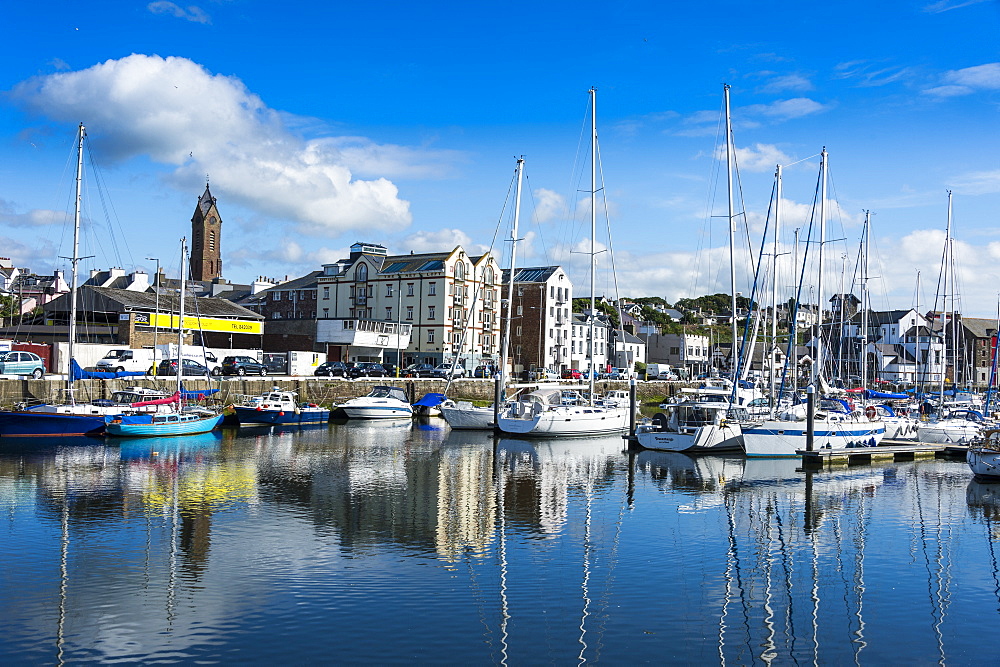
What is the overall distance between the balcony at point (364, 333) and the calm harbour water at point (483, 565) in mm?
50960

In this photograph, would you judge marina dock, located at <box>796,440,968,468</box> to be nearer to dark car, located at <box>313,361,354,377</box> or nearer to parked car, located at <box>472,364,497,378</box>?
dark car, located at <box>313,361,354,377</box>

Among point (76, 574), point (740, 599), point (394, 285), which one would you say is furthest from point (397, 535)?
point (394, 285)

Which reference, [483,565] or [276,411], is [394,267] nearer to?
[276,411]

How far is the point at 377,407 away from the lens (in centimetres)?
6569

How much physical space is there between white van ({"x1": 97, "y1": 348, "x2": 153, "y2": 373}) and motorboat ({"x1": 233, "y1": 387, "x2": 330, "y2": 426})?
8.25 metres

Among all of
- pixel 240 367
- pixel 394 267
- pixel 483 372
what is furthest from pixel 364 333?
pixel 240 367

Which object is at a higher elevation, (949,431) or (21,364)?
(21,364)

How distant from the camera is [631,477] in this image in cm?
4112

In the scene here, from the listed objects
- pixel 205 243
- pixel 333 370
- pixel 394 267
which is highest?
pixel 205 243

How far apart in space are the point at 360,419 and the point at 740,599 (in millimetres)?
47660

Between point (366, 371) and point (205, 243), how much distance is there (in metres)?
98.2

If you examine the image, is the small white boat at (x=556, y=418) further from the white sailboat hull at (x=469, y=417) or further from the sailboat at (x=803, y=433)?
the sailboat at (x=803, y=433)

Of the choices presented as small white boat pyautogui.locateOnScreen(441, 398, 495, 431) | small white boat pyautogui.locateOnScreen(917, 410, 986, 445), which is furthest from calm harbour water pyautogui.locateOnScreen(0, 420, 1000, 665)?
small white boat pyautogui.locateOnScreen(441, 398, 495, 431)

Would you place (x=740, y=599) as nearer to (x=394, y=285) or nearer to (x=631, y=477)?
(x=631, y=477)
